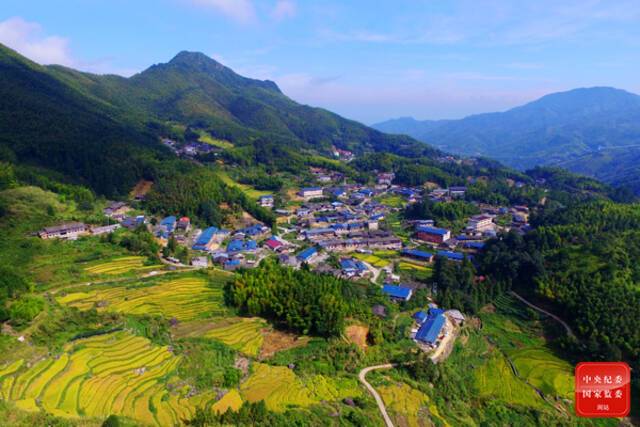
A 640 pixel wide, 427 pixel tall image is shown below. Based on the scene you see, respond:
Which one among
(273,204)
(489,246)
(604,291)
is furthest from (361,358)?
(273,204)

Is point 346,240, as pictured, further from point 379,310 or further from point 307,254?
point 379,310

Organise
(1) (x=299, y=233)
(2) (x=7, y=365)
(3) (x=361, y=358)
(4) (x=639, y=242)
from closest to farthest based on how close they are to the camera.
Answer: (2) (x=7, y=365) < (3) (x=361, y=358) < (4) (x=639, y=242) < (1) (x=299, y=233)

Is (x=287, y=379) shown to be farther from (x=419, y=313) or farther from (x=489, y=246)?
(x=489, y=246)

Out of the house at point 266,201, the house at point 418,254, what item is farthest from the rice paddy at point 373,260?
the house at point 266,201

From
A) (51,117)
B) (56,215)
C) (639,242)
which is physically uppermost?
(51,117)

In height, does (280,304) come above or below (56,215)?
below

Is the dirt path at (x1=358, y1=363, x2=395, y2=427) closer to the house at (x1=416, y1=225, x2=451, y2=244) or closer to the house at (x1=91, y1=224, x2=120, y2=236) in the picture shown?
the house at (x1=416, y1=225, x2=451, y2=244)

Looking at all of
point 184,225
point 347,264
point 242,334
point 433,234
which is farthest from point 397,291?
point 184,225

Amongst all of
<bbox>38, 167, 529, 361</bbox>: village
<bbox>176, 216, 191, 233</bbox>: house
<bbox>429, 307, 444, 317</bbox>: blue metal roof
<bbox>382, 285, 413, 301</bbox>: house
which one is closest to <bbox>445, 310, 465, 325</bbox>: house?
<bbox>38, 167, 529, 361</bbox>: village
